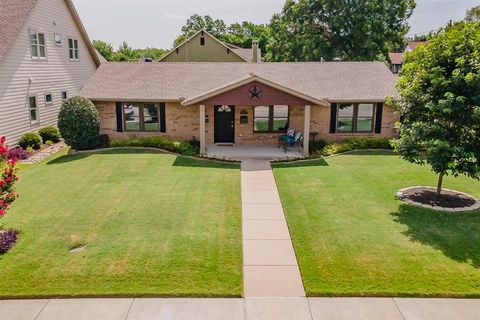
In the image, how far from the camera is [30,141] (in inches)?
851

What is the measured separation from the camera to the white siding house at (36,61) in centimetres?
2084

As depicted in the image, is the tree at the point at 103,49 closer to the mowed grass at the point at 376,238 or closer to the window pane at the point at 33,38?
the window pane at the point at 33,38

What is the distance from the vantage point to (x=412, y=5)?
42844 mm

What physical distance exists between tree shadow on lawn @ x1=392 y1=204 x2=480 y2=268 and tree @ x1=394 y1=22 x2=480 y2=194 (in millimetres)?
1344

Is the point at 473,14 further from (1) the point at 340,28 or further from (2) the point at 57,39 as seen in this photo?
(2) the point at 57,39

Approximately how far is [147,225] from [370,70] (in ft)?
58.3

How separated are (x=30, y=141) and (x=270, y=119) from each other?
42.5ft

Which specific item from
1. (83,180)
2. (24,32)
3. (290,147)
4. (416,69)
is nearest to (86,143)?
(83,180)

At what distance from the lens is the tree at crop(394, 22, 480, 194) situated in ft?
37.3

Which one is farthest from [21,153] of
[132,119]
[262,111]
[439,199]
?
[439,199]

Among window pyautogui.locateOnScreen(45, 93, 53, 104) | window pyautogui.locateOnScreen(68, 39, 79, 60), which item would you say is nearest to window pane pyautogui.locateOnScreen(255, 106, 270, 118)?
window pyautogui.locateOnScreen(45, 93, 53, 104)

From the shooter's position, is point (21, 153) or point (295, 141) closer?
point (21, 153)

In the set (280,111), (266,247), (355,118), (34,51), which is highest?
(34,51)

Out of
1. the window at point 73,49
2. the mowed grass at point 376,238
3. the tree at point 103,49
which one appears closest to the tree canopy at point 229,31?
the tree at point 103,49
